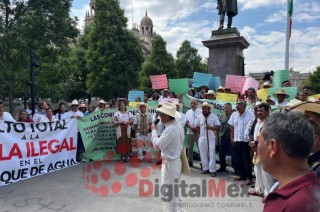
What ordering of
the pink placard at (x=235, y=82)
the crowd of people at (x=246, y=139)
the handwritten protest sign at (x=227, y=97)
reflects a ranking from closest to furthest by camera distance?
the crowd of people at (x=246, y=139) < the handwritten protest sign at (x=227, y=97) < the pink placard at (x=235, y=82)

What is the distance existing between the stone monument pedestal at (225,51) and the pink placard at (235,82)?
1.85 m

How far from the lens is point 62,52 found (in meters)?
12.6

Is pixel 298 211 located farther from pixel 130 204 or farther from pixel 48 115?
pixel 48 115

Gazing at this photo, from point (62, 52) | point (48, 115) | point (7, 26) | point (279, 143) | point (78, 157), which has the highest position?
point (7, 26)

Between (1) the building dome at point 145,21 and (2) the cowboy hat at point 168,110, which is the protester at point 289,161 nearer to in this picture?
(2) the cowboy hat at point 168,110

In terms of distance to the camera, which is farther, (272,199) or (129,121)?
(129,121)

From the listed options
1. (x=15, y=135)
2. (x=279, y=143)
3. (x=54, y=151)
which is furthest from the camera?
(x=54, y=151)

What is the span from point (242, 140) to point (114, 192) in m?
3.01

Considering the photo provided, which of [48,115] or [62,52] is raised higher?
[62,52]

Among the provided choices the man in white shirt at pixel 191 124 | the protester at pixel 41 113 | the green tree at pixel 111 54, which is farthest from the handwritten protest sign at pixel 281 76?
the green tree at pixel 111 54

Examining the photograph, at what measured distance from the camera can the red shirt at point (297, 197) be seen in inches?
48.3

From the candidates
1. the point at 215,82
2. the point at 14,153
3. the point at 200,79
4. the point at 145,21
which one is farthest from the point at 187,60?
the point at 145,21

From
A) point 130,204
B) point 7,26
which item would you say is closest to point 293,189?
point 130,204

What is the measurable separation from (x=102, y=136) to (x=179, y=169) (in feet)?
16.7
